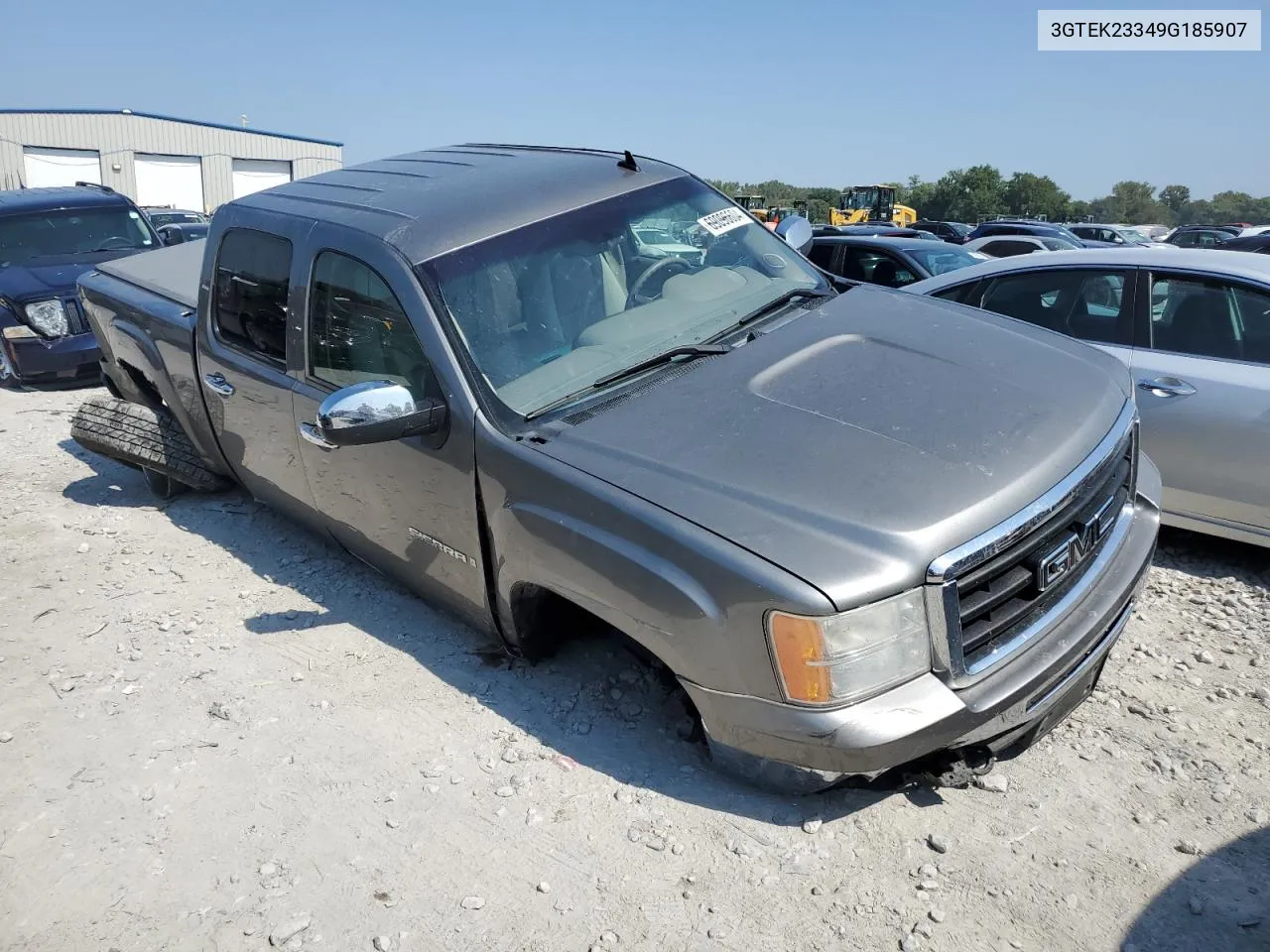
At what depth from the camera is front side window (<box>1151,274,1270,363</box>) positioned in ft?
13.8

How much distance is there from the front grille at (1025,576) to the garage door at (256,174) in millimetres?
51005

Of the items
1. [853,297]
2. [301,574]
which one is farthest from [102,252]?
[853,297]

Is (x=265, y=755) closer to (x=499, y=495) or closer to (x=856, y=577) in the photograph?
(x=499, y=495)

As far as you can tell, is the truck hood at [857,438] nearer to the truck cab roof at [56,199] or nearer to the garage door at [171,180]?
the truck cab roof at [56,199]

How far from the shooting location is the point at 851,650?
2285 millimetres

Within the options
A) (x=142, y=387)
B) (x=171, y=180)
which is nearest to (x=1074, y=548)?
(x=142, y=387)

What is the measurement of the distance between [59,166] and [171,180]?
4779 millimetres

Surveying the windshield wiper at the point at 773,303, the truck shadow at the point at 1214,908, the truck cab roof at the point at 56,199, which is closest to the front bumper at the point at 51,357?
the truck cab roof at the point at 56,199

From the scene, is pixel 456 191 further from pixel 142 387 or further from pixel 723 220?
pixel 142 387

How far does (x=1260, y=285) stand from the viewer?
4191mm

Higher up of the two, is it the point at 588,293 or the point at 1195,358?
the point at 588,293

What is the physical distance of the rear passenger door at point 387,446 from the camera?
10.4 ft

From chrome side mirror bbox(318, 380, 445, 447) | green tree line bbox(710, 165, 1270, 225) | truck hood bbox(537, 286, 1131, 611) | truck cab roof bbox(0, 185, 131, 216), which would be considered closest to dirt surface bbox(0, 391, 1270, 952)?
truck hood bbox(537, 286, 1131, 611)

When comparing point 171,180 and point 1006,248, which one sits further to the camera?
point 171,180
